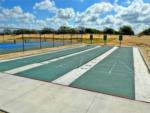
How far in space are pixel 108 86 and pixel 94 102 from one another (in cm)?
230

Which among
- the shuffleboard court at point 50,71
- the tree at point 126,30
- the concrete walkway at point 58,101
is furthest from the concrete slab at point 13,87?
the tree at point 126,30

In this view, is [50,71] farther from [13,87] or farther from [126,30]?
[126,30]

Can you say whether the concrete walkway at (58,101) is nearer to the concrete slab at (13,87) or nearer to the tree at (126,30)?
the concrete slab at (13,87)

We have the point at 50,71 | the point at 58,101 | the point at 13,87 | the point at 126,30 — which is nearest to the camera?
the point at 58,101

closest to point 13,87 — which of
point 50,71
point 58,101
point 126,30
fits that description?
point 58,101

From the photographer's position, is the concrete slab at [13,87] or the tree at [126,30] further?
the tree at [126,30]

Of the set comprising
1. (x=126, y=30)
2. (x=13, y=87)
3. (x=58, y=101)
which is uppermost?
(x=126, y=30)

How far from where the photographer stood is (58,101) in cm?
654

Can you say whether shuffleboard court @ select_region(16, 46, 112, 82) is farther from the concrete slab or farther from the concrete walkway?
the concrete walkway

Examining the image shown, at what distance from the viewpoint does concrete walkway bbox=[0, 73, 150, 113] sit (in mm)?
5883

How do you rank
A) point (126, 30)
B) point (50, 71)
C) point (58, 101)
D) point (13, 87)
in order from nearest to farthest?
point (58, 101) → point (13, 87) → point (50, 71) → point (126, 30)

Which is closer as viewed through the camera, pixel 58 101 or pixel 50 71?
pixel 58 101

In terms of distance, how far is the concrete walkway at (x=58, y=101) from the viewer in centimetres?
588

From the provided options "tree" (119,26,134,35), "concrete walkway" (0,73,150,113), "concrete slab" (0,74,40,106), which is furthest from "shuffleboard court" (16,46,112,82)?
"tree" (119,26,134,35)
